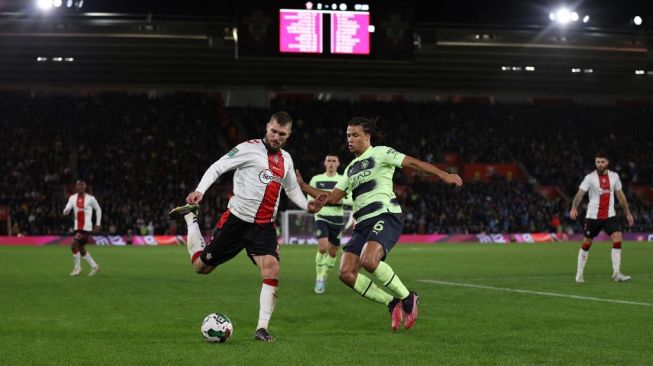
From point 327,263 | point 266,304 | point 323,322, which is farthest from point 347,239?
point 266,304

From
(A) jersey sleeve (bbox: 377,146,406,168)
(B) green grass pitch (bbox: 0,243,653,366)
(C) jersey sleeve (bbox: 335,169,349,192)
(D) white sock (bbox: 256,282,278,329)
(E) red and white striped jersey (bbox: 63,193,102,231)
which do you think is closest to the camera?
(B) green grass pitch (bbox: 0,243,653,366)

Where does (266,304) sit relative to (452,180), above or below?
below

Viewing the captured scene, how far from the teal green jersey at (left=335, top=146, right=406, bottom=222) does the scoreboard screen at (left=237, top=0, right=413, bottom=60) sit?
70.2 ft

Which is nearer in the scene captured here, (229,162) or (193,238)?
(229,162)

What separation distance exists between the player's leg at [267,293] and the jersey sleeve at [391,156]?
188 centimetres

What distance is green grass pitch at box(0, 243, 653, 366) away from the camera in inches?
321

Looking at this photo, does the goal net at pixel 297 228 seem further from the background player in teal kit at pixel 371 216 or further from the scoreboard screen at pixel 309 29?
the background player in teal kit at pixel 371 216

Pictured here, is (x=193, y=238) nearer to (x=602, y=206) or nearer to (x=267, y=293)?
(x=267, y=293)

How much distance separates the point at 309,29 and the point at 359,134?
851 inches

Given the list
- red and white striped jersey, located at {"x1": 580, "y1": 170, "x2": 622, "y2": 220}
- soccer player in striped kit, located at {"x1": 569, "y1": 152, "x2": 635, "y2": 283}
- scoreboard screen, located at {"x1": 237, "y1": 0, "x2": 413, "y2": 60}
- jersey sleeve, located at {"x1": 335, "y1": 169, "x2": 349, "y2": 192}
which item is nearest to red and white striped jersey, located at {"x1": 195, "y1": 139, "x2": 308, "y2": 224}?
jersey sleeve, located at {"x1": 335, "y1": 169, "x2": 349, "y2": 192}

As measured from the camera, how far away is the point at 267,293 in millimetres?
9461

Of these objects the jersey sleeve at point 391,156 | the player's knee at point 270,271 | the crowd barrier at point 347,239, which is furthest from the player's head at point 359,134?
the crowd barrier at point 347,239

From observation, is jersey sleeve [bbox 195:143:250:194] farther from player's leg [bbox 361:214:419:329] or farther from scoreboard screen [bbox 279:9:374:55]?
scoreboard screen [bbox 279:9:374:55]

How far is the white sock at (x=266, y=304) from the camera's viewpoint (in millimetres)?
9344
